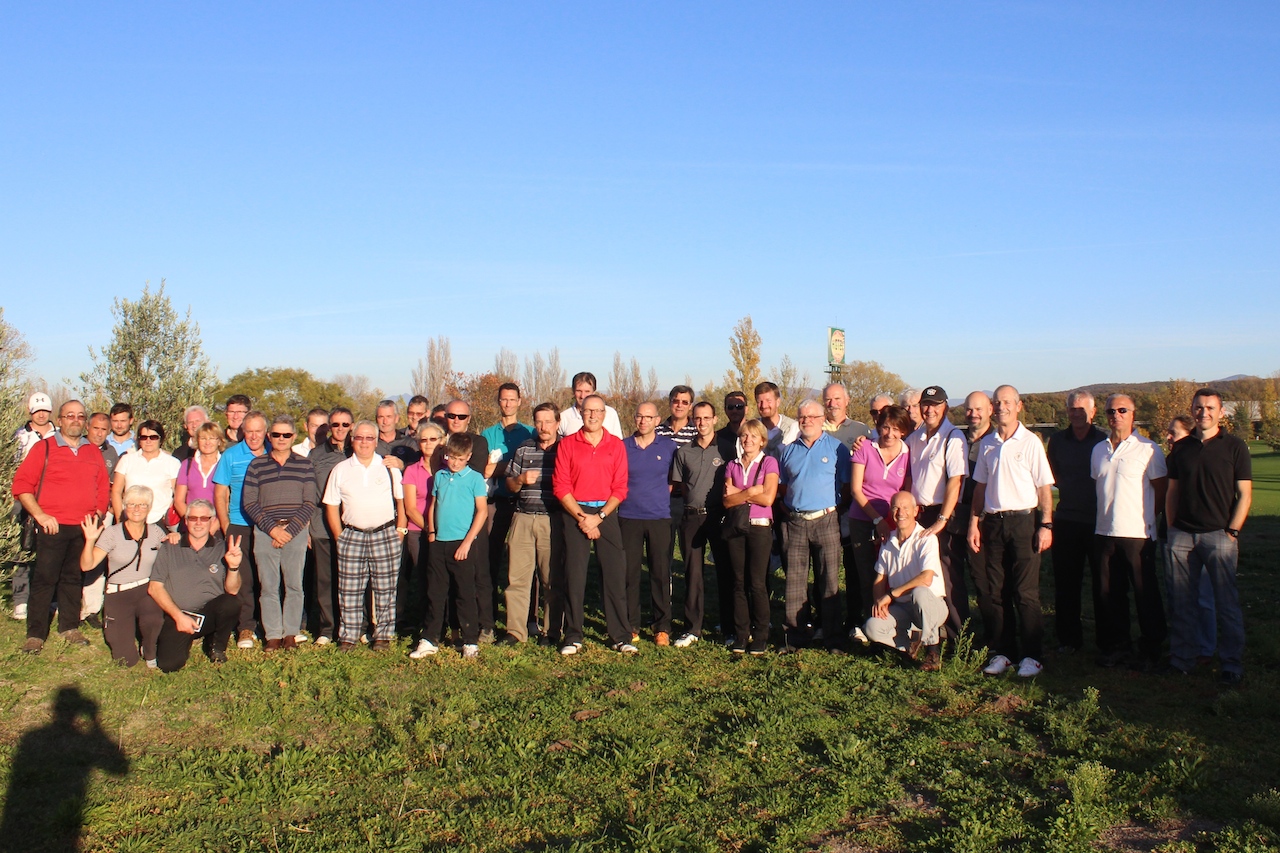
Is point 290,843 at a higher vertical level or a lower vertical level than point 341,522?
lower

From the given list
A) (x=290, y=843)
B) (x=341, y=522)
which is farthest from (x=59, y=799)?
(x=341, y=522)

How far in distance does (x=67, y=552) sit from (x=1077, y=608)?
26.3 ft

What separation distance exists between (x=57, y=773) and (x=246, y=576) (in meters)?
2.69

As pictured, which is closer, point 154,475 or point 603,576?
point 603,576

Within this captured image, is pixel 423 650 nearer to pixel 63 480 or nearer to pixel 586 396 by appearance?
pixel 586 396

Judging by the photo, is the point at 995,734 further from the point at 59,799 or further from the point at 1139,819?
the point at 59,799

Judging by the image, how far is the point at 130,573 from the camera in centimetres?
683

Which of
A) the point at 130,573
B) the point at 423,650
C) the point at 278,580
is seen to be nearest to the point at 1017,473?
the point at 423,650

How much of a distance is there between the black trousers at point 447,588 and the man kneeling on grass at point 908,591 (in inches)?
121

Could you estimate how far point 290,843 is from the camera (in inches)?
155

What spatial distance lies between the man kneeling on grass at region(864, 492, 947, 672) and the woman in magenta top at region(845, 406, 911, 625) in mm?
264

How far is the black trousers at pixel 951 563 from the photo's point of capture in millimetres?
6789

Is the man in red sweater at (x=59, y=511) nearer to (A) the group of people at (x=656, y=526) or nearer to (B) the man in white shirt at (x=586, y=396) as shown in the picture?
(A) the group of people at (x=656, y=526)

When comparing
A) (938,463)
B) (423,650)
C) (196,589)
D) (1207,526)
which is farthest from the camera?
(423,650)
